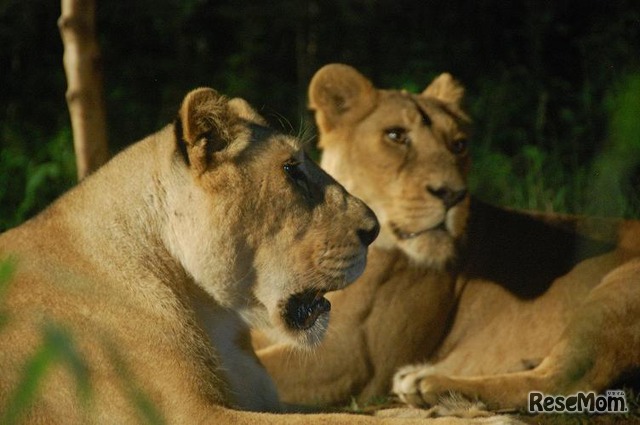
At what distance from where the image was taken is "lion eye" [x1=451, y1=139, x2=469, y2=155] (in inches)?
222

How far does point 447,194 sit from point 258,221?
175 cm

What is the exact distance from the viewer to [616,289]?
510cm

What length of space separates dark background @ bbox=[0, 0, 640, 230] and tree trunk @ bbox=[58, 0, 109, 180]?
1.93m

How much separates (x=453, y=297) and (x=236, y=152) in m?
2.25

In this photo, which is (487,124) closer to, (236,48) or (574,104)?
(574,104)

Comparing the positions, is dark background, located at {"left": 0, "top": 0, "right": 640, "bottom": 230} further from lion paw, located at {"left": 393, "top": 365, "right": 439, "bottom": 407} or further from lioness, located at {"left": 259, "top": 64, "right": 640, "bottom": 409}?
lion paw, located at {"left": 393, "top": 365, "right": 439, "bottom": 407}

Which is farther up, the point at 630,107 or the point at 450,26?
the point at 630,107

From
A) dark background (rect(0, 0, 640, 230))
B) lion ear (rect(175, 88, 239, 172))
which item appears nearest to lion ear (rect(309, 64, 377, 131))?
lion ear (rect(175, 88, 239, 172))

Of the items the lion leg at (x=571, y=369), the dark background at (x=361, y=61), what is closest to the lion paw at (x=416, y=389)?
the lion leg at (x=571, y=369)

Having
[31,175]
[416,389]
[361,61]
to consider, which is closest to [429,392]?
[416,389]

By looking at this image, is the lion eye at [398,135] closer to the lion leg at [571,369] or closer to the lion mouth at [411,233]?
the lion mouth at [411,233]

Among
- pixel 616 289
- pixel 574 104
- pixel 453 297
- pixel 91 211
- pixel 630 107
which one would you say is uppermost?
pixel 630 107

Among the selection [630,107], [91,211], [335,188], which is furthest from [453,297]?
[630,107]

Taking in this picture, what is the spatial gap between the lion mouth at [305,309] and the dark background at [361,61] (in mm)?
4422
